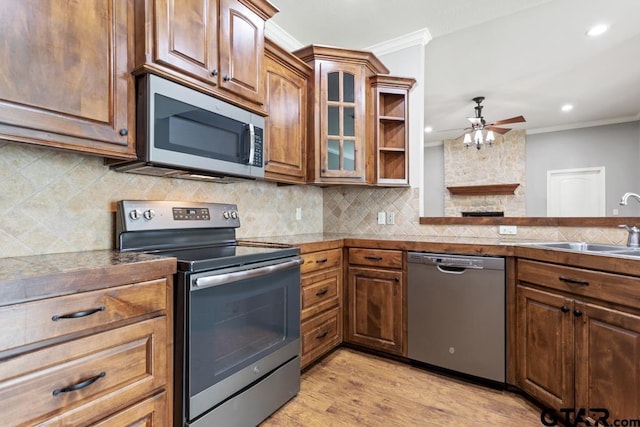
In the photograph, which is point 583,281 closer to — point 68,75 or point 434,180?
point 68,75

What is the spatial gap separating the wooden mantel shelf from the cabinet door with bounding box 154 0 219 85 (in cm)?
645

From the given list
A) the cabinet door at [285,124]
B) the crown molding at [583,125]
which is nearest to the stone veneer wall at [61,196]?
the cabinet door at [285,124]

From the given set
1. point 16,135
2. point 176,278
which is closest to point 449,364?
point 176,278

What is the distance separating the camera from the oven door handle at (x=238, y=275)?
1317mm

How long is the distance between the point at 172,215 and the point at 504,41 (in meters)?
3.39

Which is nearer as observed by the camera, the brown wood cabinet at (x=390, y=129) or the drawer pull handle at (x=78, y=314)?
the drawer pull handle at (x=78, y=314)

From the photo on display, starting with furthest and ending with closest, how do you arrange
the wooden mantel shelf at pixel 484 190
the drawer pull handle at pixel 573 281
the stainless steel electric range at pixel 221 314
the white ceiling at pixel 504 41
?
the wooden mantel shelf at pixel 484 190 → the white ceiling at pixel 504 41 → the drawer pull handle at pixel 573 281 → the stainless steel electric range at pixel 221 314

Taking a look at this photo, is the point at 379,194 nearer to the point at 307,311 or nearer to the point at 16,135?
the point at 307,311

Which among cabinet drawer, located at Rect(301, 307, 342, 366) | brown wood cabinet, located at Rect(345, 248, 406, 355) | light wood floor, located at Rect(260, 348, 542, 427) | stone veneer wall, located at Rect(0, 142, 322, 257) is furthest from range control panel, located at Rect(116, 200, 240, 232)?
light wood floor, located at Rect(260, 348, 542, 427)

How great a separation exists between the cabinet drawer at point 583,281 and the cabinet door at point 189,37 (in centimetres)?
203

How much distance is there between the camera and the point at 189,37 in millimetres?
1518

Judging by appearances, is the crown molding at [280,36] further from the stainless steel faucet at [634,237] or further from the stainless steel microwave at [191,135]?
→ the stainless steel faucet at [634,237]

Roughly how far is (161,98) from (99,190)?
589mm

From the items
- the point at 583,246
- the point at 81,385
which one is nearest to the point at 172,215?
the point at 81,385
